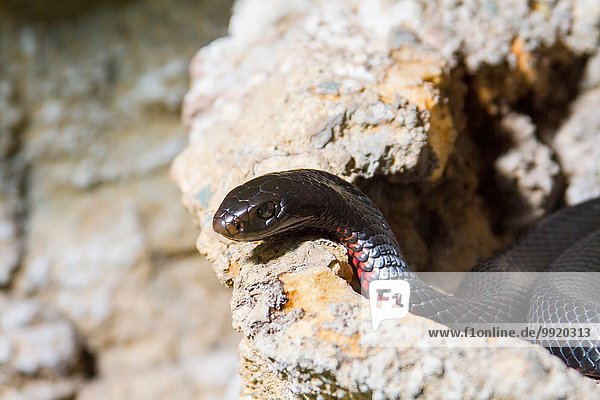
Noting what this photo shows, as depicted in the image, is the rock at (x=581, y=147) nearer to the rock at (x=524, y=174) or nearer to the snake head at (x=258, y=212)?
the rock at (x=524, y=174)

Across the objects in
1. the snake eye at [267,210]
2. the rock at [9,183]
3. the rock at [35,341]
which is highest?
the snake eye at [267,210]

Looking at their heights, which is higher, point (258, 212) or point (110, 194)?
point (258, 212)

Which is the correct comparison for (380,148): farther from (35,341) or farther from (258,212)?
(35,341)

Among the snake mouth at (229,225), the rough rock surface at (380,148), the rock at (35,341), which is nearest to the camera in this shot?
the rough rock surface at (380,148)

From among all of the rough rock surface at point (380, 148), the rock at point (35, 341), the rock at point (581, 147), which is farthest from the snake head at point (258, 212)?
the rock at point (35, 341)

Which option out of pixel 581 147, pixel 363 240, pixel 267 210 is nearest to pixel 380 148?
pixel 363 240

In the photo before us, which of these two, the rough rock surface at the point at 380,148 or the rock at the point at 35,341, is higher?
the rough rock surface at the point at 380,148

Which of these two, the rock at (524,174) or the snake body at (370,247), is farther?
the rock at (524,174)

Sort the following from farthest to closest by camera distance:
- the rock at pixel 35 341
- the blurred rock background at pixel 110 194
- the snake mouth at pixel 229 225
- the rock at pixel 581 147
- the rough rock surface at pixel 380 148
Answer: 1. the blurred rock background at pixel 110 194
2. the rock at pixel 35 341
3. the rock at pixel 581 147
4. the snake mouth at pixel 229 225
5. the rough rock surface at pixel 380 148
